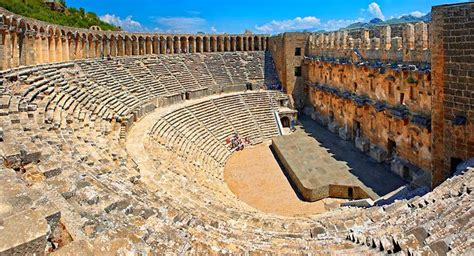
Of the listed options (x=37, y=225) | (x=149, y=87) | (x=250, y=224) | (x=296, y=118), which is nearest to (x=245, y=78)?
(x=296, y=118)

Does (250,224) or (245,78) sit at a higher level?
(245,78)

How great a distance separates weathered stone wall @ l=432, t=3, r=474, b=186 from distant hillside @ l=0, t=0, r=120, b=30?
104 feet

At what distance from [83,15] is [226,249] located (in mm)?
46003

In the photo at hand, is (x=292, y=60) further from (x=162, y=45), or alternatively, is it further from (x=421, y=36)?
(x=421, y=36)

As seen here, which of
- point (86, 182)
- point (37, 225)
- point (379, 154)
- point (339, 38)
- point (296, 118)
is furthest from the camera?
point (296, 118)

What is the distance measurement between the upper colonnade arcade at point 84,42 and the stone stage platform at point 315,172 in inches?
528

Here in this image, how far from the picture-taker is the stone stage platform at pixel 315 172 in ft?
50.5

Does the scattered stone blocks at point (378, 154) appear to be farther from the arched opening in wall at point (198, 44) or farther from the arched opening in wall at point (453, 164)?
the arched opening in wall at point (198, 44)

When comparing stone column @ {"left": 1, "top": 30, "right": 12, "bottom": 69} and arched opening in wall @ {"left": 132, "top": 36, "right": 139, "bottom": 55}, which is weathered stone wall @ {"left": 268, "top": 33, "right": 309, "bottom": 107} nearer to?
arched opening in wall @ {"left": 132, "top": 36, "right": 139, "bottom": 55}

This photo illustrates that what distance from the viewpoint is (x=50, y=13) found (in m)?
38.1

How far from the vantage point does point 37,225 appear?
150 inches

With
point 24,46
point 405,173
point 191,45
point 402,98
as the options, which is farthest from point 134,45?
point 405,173

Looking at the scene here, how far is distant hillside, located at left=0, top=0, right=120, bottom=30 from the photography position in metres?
32.4

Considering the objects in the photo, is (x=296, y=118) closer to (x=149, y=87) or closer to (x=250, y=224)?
(x=149, y=87)
